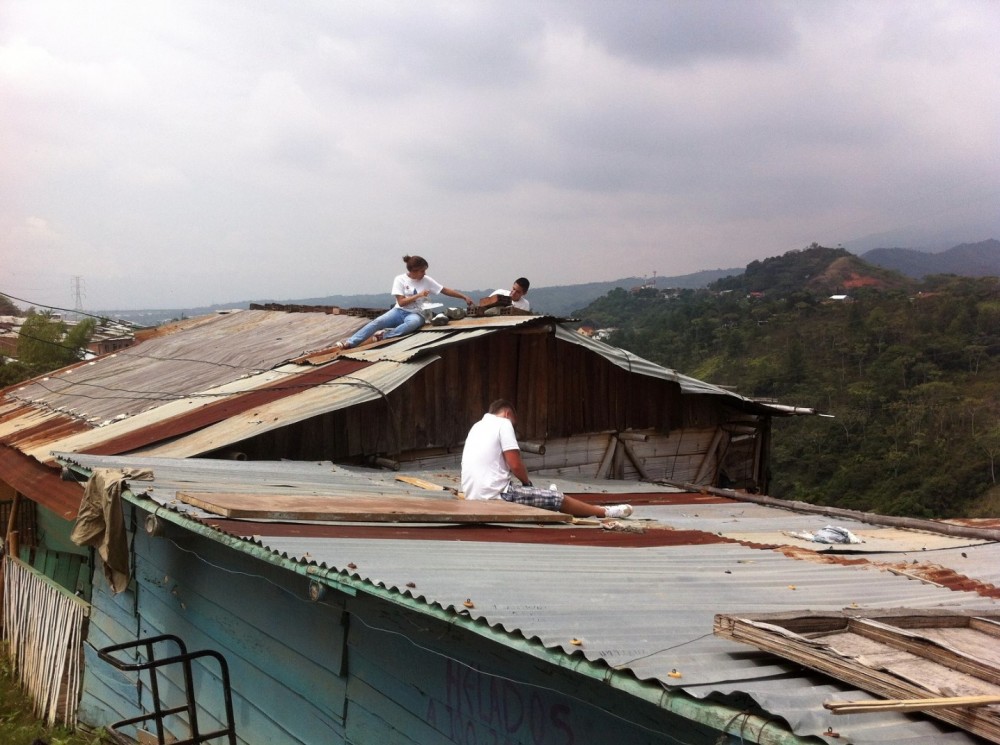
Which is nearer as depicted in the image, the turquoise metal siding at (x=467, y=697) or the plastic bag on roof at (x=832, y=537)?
the turquoise metal siding at (x=467, y=697)

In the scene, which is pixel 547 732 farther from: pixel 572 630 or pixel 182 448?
pixel 182 448

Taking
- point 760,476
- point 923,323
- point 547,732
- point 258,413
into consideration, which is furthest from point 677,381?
point 923,323

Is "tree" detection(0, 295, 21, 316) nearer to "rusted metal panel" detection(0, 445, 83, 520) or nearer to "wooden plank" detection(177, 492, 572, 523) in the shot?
"rusted metal panel" detection(0, 445, 83, 520)

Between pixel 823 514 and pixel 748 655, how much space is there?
5.86 metres

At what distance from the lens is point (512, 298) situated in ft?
37.7

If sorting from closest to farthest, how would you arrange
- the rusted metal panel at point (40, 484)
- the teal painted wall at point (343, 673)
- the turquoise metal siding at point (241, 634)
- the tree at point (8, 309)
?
the teal painted wall at point (343, 673) → the turquoise metal siding at point (241, 634) → the rusted metal panel at point (40, 484) → the tree at point (8, 309)

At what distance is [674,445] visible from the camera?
12219 mm

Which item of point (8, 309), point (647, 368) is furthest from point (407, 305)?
point (8, 309)

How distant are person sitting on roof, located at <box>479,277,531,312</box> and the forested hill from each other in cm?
2000

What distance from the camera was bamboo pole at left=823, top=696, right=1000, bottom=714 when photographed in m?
2.13

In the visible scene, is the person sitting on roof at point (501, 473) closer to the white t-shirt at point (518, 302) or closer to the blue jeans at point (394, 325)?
the blue jeans at point (394, 325)

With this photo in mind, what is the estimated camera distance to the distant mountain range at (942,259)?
114m

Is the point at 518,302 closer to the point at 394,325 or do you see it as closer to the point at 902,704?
the point at 394,325

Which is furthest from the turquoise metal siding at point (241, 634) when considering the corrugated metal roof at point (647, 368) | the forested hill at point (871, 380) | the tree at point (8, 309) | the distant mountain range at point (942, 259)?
the distant mountain range at point (942, 259)
